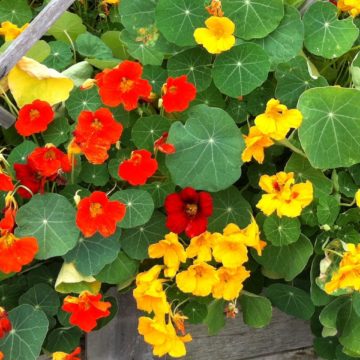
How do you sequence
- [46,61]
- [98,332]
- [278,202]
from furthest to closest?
1. [98,332]
2. [46,61]
3. [278,202]

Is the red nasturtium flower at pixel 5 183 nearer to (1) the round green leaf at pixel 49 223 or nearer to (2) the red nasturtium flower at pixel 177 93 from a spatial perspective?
(1) the round green leaf at pixel 49 223

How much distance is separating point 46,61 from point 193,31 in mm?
350

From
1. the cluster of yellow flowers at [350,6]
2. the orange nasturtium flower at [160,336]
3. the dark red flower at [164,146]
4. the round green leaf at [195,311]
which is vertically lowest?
the round green leaf at [195,311]

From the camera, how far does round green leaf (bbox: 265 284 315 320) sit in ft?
5.36

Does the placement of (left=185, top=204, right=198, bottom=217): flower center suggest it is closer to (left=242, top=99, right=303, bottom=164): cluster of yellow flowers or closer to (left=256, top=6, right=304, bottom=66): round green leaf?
(left=242, top=99, right=303, bottom=164): cluster of yellow flowers

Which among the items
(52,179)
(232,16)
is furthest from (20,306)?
(232,16)

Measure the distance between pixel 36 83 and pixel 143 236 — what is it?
394 millimetres

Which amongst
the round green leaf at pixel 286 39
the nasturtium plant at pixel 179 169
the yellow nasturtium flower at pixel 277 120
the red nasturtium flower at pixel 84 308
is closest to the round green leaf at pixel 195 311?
the nasturtium plant at pixel 179 169

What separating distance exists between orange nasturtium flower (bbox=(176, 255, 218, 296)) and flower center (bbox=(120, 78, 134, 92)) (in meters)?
0.37

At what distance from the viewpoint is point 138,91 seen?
4.52 ft

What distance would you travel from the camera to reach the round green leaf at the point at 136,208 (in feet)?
4.54

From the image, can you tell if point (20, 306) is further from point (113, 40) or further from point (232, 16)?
point (232, 16)

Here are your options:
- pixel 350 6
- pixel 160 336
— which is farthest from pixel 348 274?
pixel 350 6

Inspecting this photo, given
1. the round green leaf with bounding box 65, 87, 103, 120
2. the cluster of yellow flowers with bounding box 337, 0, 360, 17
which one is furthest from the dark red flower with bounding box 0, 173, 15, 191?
the cluster of yellow flowers with bounding box 337, 0, 360, 17
